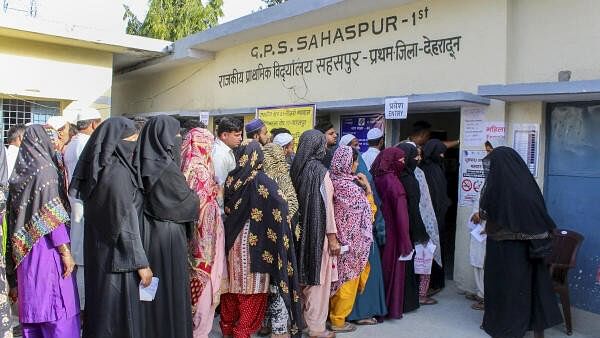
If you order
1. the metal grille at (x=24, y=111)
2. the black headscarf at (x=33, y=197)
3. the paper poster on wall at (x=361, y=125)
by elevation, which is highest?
the metal grille at (x=24, y=111)

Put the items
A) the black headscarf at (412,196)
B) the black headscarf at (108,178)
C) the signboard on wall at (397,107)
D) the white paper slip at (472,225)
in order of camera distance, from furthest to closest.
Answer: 1. the signboard on wall at (397,107)
2. the white paper slip at (472,225)
3. the black headscarf at (412,196)
4. the black headscarf at (108,178)

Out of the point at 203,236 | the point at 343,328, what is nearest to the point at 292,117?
the point at 343,328

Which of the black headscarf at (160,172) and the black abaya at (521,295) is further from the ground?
the black headscarf at (160,172)

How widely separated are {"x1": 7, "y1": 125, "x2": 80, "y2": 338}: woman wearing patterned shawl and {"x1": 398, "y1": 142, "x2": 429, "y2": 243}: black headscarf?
2937mm

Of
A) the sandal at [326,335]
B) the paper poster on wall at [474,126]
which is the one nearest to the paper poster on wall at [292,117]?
the paper poster on wall at [474,126]

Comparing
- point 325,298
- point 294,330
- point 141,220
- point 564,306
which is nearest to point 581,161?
point 564,306

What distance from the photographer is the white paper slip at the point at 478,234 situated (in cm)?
488

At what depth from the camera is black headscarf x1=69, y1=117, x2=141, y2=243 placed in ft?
9.02

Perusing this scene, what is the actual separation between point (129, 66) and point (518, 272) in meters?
9.45

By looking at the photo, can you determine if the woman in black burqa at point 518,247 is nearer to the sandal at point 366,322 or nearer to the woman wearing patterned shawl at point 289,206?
the sandal at point 366,322

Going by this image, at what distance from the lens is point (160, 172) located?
2.91 meters

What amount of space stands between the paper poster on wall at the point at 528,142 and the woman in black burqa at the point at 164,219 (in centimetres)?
348

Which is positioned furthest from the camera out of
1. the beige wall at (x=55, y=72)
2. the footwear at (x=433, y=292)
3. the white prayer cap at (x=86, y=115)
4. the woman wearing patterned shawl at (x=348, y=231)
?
the beige wall at (x=55, y=72)

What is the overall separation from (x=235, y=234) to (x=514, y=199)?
2.13 metres
